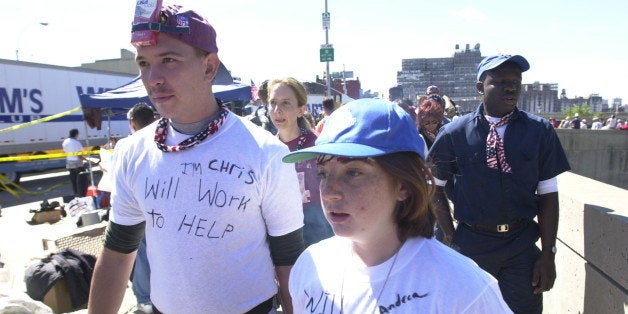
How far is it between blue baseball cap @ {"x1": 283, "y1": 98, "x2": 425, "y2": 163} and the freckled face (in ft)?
0.20

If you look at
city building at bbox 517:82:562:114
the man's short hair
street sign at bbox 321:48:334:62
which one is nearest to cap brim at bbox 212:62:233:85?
the man's short hair

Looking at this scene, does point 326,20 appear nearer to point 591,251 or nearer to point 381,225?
point 591,251

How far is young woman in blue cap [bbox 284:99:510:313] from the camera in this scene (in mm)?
1181

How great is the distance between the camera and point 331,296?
4.37 feet

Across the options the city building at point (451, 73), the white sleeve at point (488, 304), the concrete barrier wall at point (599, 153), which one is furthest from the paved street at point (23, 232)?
the city building at point (451, 73)

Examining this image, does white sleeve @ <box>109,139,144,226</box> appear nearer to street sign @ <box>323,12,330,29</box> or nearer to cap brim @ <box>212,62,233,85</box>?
cap brim @ <box>212,62,233,85</box>

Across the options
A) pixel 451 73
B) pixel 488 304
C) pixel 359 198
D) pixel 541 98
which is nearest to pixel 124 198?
pixel 359 198

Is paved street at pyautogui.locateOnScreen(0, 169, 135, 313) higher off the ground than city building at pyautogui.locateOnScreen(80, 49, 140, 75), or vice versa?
city building at pyautogui.locateOnScreen(80, 49, 140, 75)

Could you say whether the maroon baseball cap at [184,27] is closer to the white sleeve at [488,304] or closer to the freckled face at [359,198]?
the freckled face at [359,198]

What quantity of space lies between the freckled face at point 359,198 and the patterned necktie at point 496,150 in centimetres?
164

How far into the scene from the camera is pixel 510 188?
8.75 ft

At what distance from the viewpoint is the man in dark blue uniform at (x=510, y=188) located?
265cm

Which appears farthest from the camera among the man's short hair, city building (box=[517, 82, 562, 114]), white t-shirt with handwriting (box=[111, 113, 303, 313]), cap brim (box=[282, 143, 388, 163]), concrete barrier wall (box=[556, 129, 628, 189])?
city building (box=[517, 82, 562, 114])

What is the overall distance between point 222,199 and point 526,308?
6.84 feet
